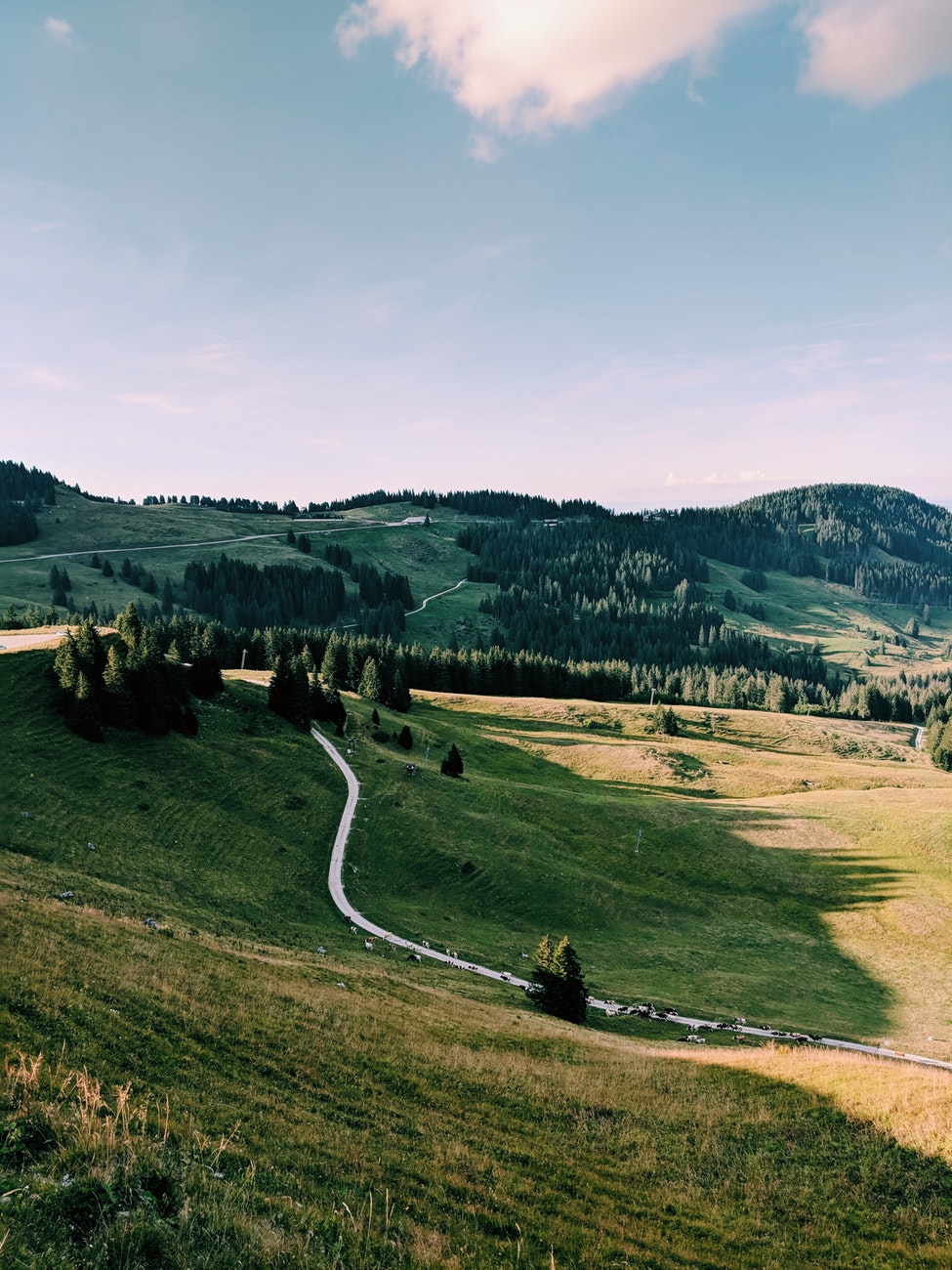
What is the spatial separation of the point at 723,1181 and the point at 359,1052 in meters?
9.69

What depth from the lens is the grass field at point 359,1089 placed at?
28.7 feet

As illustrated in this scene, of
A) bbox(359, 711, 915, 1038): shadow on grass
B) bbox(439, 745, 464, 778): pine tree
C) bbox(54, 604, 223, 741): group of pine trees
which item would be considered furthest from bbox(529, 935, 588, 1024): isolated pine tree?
bbox(54, 604, 223, 741): group of pine trees

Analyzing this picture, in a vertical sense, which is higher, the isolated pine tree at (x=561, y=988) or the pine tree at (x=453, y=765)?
the pine tree at (x=453, y=765)

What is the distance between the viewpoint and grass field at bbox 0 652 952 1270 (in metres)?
8.73

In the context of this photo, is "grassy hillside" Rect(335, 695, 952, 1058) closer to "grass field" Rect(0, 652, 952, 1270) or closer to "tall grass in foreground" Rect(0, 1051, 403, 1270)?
"grass field" Rect(0, 652, 952, 1270)

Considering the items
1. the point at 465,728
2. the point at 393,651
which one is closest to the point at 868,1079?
the point at 465,728

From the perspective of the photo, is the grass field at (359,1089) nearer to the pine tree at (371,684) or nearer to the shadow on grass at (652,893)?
the shadow on grass at (652,893)

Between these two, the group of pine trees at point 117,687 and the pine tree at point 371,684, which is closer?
the group of pine trees at point 117,687

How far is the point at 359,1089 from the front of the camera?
1491 cm

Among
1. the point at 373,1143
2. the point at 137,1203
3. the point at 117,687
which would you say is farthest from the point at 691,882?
the point at 137,1203

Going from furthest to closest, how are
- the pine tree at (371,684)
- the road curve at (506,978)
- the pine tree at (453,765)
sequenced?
the pine tree at (371,684) → the pine tree at (453,765) → the road curve at (506,978)

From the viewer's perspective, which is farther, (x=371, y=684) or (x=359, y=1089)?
(x=371, y=684)

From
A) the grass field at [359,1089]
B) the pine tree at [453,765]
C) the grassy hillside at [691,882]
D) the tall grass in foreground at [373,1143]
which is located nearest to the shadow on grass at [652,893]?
the grassy hillside at [691,882]

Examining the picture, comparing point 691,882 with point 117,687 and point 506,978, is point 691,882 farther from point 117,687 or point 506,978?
point 117,687
